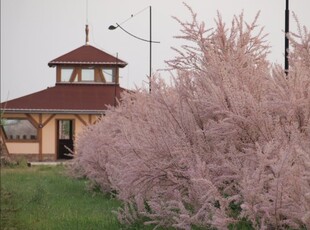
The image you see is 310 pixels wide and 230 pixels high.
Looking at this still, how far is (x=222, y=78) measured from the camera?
7621mm

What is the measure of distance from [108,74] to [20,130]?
238 inches

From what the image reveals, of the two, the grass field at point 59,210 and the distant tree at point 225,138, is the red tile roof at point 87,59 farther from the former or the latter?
the distant tree at point 225,138

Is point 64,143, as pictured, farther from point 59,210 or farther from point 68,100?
point 59,210

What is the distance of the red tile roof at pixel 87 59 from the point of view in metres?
39.8

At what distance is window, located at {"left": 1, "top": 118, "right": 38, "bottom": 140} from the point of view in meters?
38.9

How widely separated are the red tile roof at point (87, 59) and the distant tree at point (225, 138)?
3103cm

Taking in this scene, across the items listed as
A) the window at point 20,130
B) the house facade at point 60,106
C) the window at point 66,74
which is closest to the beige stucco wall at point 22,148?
the house facade at point 60,106

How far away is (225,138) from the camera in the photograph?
7133 mm

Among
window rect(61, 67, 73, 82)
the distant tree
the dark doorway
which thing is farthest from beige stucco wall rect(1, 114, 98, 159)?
the distant tree

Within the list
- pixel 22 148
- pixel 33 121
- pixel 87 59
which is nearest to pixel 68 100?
pixel 33 121

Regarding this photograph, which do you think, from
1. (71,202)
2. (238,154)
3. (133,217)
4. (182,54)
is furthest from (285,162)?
(71,202)

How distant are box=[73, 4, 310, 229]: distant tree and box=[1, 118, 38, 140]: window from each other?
100ft

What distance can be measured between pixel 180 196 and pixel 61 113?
3170cm

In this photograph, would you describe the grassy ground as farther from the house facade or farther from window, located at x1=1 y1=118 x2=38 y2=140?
window, located at x1=1 y1=118 x2=38 y2=140
